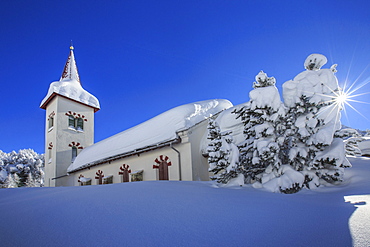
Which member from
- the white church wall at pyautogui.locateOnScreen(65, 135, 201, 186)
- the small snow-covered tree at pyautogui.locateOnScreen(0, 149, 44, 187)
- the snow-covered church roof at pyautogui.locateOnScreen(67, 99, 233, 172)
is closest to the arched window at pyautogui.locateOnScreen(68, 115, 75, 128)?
the snow-covered church roof at pyautogui.locateOnScreen(67, 99, 233, 172)

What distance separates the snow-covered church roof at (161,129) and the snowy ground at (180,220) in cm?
784

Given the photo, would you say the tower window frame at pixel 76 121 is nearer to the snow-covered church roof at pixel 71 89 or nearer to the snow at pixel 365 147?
the snow-covered church roof at pixel 71 89

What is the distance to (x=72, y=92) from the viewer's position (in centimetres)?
2570

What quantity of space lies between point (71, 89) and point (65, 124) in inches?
156

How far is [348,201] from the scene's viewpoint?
17.6ft

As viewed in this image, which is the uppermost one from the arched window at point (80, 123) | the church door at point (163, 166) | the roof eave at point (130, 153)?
the arched window at point (80, 123)

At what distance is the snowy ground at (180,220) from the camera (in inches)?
129

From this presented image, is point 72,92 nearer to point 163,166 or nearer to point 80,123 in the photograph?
point 80,123

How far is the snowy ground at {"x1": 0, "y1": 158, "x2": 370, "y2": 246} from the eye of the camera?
328 centimetres

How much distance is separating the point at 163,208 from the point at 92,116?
81.9ft

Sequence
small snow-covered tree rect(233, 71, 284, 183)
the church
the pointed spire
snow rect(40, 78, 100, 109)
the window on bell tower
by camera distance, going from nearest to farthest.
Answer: small snow-covered tree rect(233, 71, 284, 183)
the church
snow rect(40, 78, 100, 109)
the window on bell tower
the pointed spire

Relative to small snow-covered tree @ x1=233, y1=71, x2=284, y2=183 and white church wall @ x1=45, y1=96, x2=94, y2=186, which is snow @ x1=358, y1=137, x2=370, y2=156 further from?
white church wall @ x1=45, y1=96, x2=94, y2=186

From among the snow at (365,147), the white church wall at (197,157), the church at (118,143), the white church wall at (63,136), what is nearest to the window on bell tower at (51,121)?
the church at (118,143)

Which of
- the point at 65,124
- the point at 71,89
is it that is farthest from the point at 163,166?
the point at 71,89
